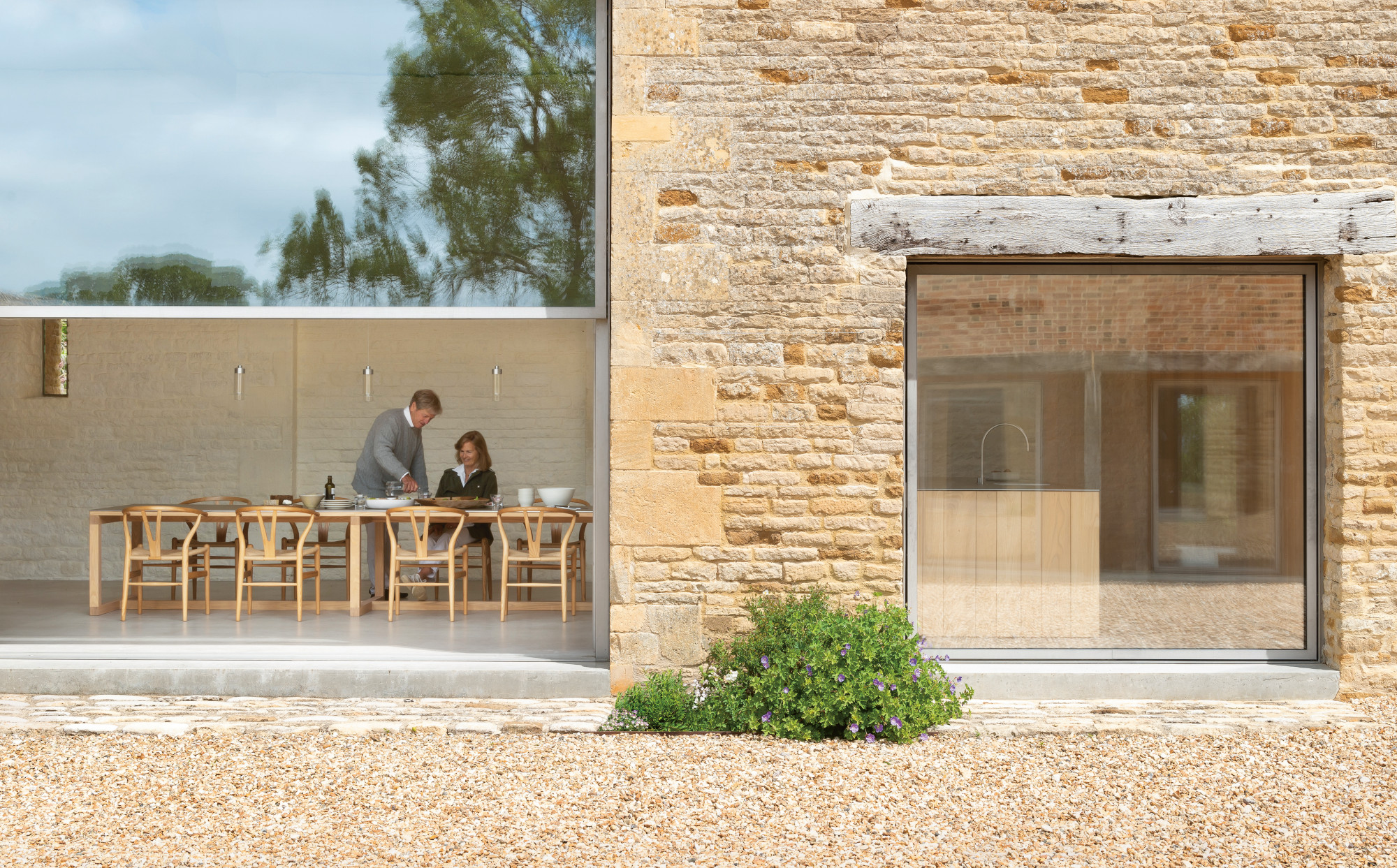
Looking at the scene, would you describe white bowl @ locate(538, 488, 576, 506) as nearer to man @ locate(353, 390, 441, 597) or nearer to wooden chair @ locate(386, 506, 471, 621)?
wooden chair @ locate(386, 506, 471, 621)

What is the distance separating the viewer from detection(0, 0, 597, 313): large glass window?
202 inches

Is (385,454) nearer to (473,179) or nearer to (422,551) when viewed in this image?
(422,551)

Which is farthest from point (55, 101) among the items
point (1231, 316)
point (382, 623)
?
point (1231, 316)

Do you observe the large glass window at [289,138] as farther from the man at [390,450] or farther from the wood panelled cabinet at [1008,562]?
the man at [390,450]

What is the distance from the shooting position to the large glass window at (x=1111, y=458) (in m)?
5.10

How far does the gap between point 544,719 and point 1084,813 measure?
2.19 metres

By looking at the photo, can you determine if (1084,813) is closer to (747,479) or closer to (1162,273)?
(747,479)

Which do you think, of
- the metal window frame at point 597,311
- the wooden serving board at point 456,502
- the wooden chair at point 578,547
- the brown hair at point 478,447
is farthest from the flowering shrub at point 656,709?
the brown hair at point 478,447

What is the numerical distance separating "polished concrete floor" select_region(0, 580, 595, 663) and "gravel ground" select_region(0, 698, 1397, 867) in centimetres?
105

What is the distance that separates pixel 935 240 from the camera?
191 inches

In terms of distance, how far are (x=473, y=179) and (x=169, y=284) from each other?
59.9 inches

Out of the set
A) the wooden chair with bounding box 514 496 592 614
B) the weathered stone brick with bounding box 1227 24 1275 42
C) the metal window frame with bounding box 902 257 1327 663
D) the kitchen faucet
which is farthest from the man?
the weathered stone brick with bounding box 1227 24 1275 42

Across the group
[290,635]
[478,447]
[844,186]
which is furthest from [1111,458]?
[478,447]

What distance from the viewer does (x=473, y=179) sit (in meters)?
5.15
